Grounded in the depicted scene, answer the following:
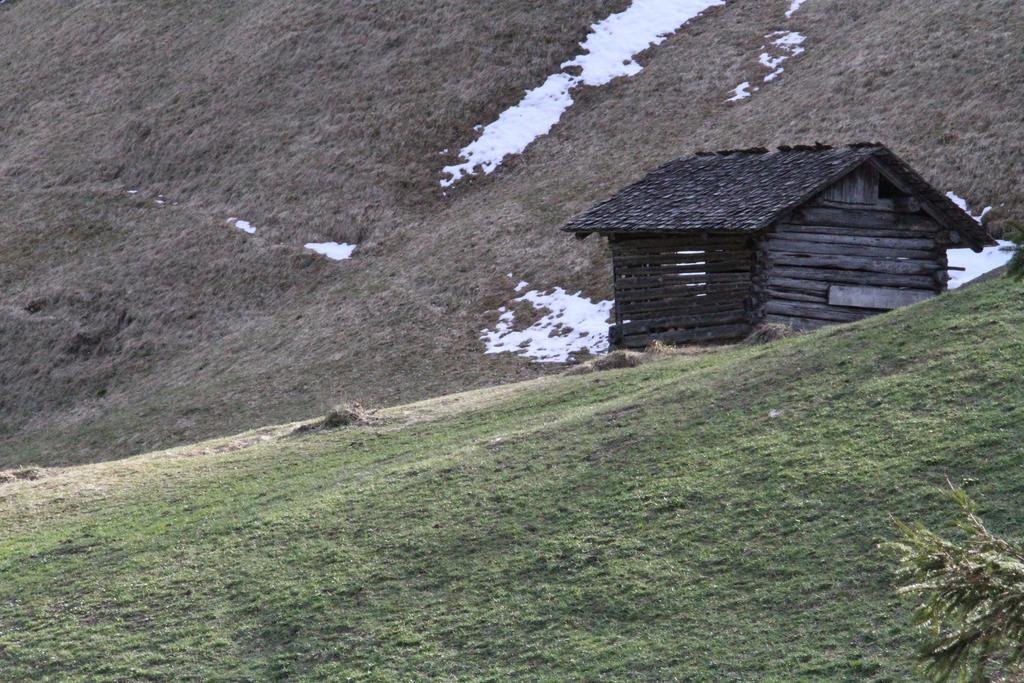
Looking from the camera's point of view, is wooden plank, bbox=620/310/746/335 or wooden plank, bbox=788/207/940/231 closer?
wooden plank, bbox=788/207/940/231


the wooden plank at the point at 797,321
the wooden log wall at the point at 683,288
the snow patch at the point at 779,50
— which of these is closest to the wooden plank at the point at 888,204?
the wooden log wall at the point at 683,288

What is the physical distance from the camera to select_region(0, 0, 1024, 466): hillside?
34562 mm

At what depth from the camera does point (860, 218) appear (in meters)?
25.0

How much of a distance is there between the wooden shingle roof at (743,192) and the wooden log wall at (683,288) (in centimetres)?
65

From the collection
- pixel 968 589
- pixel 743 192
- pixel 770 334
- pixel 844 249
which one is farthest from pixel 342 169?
pixel 968 589

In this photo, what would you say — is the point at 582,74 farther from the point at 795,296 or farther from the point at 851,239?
the point at 851,239

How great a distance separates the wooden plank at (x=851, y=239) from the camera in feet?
81.4

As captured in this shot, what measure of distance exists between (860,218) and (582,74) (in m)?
27.6

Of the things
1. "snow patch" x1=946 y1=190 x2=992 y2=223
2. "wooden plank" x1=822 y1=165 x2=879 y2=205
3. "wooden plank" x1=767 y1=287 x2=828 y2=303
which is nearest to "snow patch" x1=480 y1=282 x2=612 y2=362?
"wooden plank" x1=767 y1=287 x2=828 y2=303

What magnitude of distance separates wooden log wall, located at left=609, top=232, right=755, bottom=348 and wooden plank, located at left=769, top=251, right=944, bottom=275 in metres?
0.82

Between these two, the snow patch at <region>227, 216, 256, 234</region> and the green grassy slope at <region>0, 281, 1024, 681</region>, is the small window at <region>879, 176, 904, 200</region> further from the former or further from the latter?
the snow patch at <region>227, 216, 256, 234</region>

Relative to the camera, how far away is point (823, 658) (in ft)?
32.0

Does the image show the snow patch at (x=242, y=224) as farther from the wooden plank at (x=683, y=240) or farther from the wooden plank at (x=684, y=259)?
the wooden plank at (x=684, y=259)

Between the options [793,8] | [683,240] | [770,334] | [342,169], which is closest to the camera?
[770,334]
